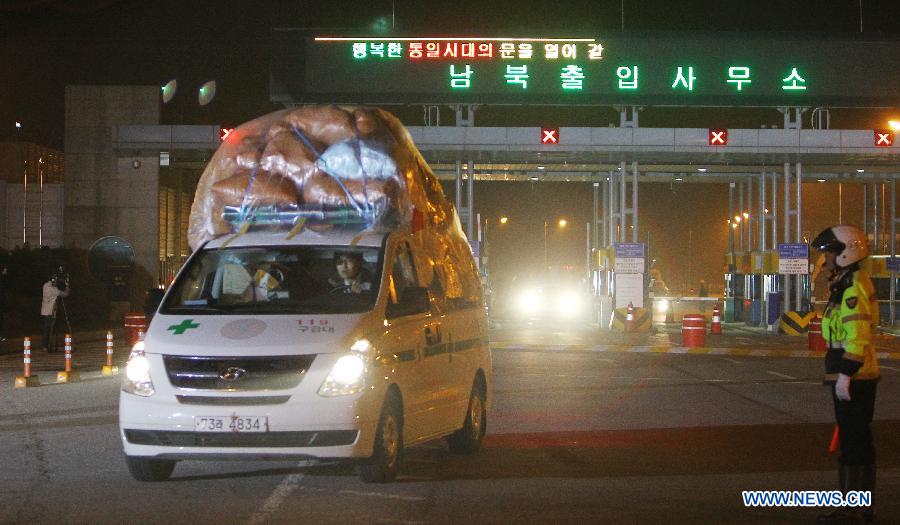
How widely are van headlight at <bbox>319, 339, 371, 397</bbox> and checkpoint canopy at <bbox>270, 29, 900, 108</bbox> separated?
23398 millimetres

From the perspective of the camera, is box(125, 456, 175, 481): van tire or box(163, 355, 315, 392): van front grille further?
box(125, 456, 175, 481): van tire

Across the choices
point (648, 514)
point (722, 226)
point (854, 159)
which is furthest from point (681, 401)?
point (722, 226)

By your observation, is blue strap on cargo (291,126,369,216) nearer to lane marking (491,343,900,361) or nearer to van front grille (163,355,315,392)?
van front grille (163,355,315,392)

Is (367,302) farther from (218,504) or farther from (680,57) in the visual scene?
(680,57)

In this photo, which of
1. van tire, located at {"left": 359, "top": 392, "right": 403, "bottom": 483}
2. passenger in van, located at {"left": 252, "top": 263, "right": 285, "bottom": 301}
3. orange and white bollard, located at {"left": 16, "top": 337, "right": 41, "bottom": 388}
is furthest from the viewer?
orange and white bollard, located at {"left": 16, "top": 337, "right": 41, "bottom": 388}

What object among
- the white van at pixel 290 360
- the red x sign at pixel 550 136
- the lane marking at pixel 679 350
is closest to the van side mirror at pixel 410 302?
the white van at pixel 290 360

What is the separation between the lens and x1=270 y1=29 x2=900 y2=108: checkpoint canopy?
31.8 m

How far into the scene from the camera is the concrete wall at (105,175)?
37.7 meters

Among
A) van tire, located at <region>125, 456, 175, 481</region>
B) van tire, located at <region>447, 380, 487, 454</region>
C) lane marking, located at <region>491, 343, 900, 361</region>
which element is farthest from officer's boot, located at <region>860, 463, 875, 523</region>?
lane marking, located at <region>491, 343, 900, 361</region>

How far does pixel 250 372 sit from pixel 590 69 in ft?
79.1

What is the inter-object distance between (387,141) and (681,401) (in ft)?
22.6

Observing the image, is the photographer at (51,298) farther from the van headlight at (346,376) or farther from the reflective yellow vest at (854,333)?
the reflective yellow vest at (854,333)

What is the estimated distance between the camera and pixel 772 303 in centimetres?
3909

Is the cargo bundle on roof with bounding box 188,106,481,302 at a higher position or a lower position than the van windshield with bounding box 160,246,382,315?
higher
